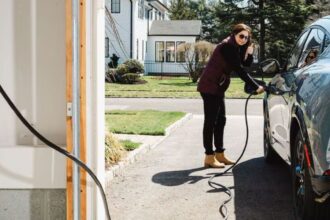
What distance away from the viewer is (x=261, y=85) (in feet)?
22.6

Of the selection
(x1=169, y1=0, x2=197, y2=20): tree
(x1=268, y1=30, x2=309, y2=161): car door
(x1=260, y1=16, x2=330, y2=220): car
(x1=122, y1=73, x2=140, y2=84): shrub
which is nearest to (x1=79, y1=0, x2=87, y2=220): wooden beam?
(x1=260, y1=16, x2=330, y2=220): car

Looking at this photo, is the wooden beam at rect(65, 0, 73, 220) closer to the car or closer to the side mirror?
the car

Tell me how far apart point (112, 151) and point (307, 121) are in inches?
146

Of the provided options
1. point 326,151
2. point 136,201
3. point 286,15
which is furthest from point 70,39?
point 286,15

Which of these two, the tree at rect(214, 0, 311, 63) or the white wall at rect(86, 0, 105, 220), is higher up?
the tree at rect(214, 0, 311, 63)

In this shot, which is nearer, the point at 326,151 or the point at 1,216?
the point at 326,151

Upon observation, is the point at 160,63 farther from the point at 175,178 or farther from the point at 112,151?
the point at 175,178

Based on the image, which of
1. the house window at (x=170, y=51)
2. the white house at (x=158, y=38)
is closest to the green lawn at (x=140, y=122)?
the white house at (x=158, y=38)

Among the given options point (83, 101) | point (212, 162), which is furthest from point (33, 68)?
point (212, 162)

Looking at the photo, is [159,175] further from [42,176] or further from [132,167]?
[42,176]

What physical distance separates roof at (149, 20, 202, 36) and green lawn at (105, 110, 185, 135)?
30.9 meters

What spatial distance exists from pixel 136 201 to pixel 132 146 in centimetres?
273

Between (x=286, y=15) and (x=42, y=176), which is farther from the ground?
(x=286, y=15)

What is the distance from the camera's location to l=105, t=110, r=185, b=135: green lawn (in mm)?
10344
